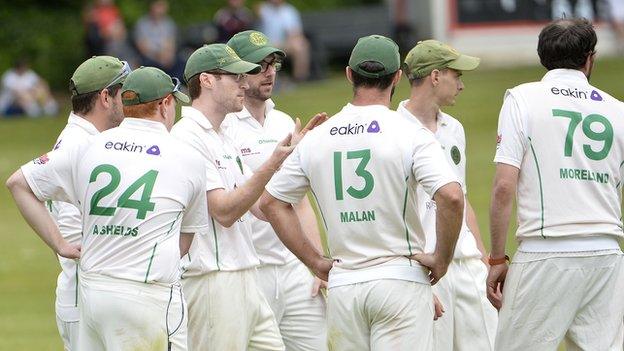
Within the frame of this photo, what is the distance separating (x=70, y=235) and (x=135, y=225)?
42.7 inches

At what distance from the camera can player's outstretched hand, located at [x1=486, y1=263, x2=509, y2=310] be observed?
8383 millimetres

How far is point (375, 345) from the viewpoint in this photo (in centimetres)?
782

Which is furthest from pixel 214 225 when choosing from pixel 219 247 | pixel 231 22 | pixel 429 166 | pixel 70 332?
pixel 231 22

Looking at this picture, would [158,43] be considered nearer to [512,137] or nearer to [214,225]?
[214,225]

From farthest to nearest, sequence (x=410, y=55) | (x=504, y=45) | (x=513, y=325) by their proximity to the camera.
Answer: (x=504, y=45)
(x=410, y=55)
(x=513, y=325)

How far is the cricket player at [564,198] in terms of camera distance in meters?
8.06

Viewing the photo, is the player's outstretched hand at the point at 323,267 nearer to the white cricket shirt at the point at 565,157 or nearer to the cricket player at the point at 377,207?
the cricket player at the point at 377,207

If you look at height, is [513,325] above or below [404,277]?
below

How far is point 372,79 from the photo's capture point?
26.0 feet

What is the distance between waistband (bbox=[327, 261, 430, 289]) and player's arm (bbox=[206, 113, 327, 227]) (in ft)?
2.25

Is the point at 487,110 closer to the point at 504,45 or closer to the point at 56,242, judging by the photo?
the point at 504,45

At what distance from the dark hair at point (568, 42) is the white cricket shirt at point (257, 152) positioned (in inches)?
75.0

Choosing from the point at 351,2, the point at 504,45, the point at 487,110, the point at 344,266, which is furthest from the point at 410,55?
the point at 351,2

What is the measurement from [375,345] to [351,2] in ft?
96.9
